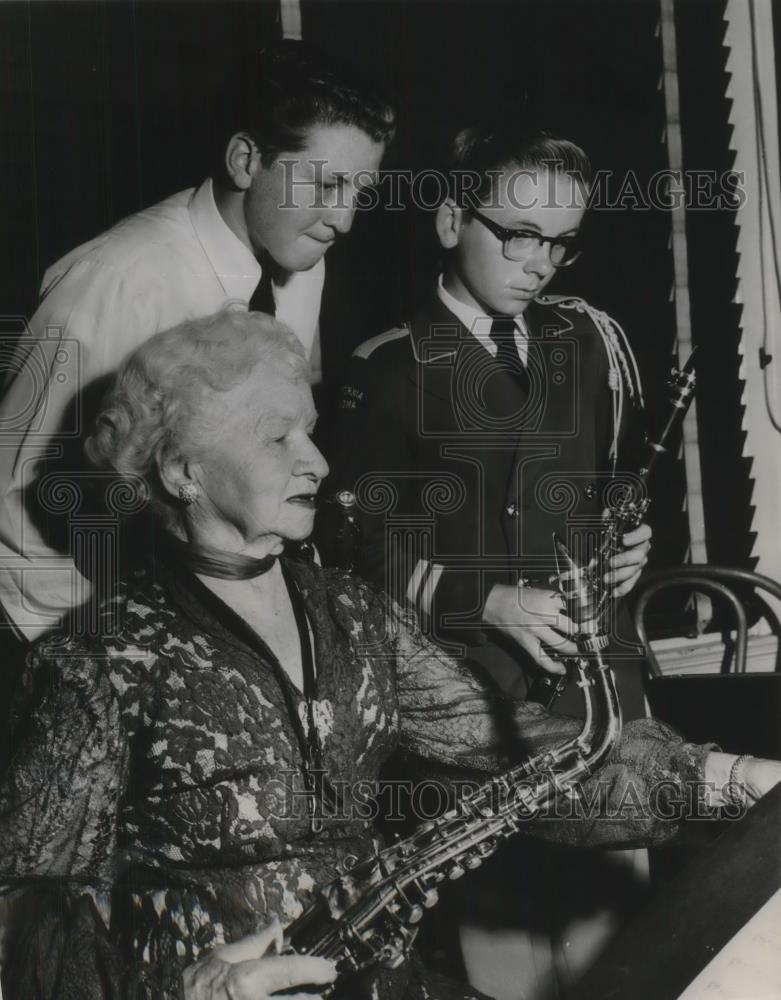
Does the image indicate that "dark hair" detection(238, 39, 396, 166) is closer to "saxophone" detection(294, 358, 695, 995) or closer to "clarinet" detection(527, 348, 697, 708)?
"saxophone" detection(294, 358, 695, 995)

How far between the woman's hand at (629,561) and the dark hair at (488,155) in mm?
389

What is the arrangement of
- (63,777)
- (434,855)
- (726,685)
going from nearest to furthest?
(63,777)
(434,855)
(726,685)

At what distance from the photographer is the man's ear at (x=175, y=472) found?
0.87 meters

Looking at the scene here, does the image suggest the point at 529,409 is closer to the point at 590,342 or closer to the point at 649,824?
the point at 590,342

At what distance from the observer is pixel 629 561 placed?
104 centimetres

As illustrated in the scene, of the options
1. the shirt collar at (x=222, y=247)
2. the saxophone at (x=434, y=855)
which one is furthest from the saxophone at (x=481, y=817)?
the shirt collar at (x=222, y=247)

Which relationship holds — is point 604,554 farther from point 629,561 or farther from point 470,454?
point 470,454

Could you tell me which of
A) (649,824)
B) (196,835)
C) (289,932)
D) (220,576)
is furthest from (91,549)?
(649,824)

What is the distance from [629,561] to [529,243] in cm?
35

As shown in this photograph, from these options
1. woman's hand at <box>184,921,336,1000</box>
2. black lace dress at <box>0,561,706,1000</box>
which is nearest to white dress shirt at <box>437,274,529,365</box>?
black lace dress at <box>0,561,706,1000</box>

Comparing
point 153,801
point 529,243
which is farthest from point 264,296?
point 153,801

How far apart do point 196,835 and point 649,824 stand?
47 cm

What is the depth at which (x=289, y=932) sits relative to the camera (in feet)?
2.96

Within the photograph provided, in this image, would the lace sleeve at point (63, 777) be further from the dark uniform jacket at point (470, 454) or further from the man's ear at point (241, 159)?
the man's ear at point (241, 159)
